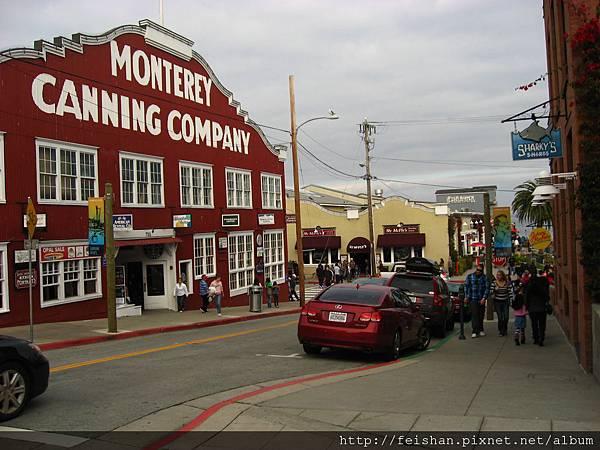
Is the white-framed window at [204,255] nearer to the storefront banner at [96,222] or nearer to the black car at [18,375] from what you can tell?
the storefront banner at [96,222]

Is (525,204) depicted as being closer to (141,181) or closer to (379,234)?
(379,234)

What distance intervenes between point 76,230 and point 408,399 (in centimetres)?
1596

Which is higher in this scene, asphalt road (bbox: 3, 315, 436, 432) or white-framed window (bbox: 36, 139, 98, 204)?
white-framed window (bbox: 36, 139, 98, 204)

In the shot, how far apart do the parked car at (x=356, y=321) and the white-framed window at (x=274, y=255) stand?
77.2 ft

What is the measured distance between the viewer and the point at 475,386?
9.55 m

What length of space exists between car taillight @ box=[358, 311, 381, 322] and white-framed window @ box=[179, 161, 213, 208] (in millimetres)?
17297

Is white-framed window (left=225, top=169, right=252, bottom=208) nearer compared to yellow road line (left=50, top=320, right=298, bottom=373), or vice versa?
yellow road line (left=50, top=320, right=298, bottom=373)

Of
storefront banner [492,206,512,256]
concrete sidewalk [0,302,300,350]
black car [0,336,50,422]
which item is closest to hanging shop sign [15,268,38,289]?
concrete sidewalk [0,302,300,350]

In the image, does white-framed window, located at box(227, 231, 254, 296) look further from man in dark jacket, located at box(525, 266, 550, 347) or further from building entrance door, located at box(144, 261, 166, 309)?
man in dark jacket, located at box(525, 266, 550, 347)

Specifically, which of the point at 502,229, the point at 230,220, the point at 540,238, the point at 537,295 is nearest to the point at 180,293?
the point at 230,220

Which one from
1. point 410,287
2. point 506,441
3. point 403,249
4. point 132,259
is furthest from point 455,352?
point 403,249

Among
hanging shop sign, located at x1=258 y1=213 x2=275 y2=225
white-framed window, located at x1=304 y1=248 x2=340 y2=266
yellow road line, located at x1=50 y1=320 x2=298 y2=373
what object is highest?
hanging shop sign, located at x1=258 y1=213 x2=275 y2=225

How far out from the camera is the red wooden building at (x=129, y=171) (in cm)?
1973

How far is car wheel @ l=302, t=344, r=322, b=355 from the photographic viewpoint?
13.0 metres
